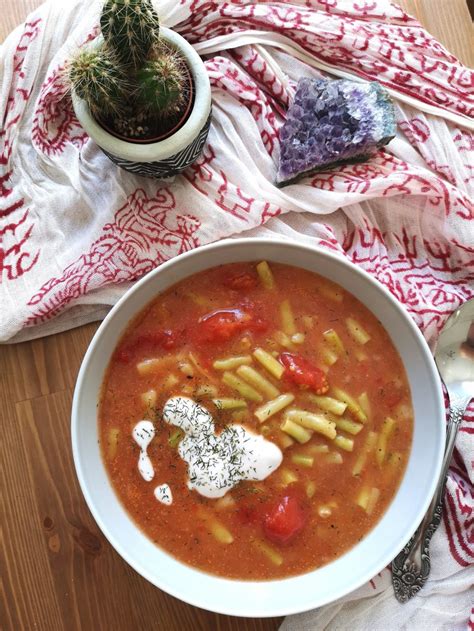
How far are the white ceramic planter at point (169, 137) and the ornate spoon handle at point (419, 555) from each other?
4.93 feet

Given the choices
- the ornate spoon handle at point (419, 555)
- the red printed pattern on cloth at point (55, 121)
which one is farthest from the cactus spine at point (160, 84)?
the ornate spoon handle at point (419, 555)

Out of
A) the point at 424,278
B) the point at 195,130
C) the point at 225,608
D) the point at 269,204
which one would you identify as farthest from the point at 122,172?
the point at 225,608

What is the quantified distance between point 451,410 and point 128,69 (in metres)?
1.75

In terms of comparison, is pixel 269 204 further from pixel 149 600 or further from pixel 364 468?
pixel 149 600

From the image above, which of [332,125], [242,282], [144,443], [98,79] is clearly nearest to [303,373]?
[242,282]

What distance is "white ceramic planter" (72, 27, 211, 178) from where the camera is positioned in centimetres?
225

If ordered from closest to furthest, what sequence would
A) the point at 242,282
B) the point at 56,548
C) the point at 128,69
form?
the point at 128,69
the point at 242,282
the point at 56,548

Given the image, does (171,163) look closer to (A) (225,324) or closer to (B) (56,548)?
(A) (225,324)

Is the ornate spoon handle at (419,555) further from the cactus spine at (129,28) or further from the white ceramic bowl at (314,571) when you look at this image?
the cactus spine at (129,28)

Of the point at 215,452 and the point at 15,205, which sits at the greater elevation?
the point at 15,205

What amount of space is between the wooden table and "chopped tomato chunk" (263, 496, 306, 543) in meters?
0.46

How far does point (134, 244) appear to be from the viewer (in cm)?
252

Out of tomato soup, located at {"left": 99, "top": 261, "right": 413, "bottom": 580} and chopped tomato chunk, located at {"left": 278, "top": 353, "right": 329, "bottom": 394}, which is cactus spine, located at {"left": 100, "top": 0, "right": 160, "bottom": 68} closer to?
tomato soup, located at {"left": 99, "top": 261, "right": 413, "bottom": 580}

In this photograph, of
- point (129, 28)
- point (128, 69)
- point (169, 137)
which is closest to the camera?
point (129, 28)
